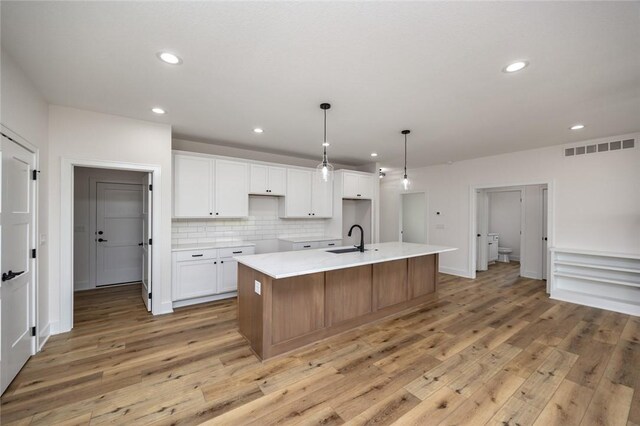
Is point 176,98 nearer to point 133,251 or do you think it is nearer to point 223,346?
point 223,346

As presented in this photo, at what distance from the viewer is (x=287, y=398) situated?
2.08 meters

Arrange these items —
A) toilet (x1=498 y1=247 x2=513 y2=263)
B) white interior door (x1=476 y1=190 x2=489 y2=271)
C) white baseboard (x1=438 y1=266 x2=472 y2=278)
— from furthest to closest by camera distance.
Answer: toilet (x1=498 y1=247 x2=513 y2=263) → white interior door (x1=476 y1=190 x2=489 y2=271) → white baseboard (x1=438 y1=266 x2=472 y2=278)

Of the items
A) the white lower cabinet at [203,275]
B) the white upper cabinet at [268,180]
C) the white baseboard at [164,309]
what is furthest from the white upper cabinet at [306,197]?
the white baseboard at [164,309]

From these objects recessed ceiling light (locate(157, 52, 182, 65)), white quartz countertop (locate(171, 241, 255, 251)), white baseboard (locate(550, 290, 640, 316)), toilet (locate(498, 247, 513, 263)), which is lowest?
white baseboard (locate(550, 290, 640, 316))

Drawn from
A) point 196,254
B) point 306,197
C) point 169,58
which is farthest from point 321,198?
point 169,58

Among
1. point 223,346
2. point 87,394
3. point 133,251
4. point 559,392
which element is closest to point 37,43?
point 87,394

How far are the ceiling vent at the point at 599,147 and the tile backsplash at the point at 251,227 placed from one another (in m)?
4.71

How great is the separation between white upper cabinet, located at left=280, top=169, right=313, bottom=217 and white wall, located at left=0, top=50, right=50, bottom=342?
10.8ft

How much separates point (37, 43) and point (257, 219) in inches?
142

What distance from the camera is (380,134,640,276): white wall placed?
13.5 feet

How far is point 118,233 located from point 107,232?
170 mm

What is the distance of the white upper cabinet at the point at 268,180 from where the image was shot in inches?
190

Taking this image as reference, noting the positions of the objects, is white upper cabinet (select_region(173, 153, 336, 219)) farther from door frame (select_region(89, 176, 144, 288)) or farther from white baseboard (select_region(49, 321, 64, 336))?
door frame (select_region(89, 176, 144, 288))

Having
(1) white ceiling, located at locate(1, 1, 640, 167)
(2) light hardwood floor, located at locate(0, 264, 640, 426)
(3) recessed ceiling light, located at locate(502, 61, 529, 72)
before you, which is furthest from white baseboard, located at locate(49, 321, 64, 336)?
(3) recessed ceiling light, located at locate(502, 61, 529, 72)
